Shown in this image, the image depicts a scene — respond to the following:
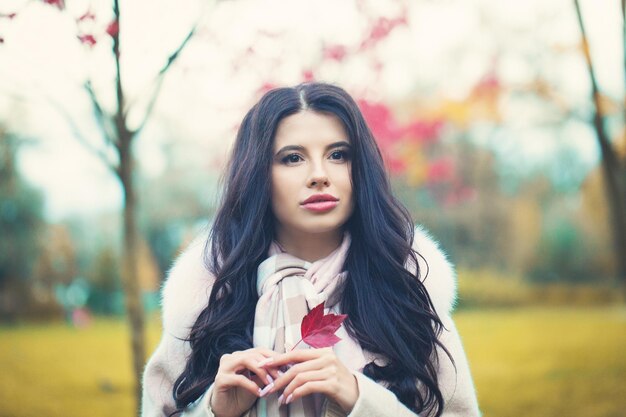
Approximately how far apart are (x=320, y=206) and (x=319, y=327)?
0.31m

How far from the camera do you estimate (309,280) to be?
1728 millimetres

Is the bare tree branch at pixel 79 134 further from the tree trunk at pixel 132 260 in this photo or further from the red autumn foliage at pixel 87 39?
the red autumn foliage at pixel 87 39

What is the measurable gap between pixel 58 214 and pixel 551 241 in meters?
8.59

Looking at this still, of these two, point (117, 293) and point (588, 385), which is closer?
point (588, 385)

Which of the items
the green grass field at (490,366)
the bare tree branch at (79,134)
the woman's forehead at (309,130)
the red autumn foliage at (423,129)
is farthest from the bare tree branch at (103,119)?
the red autumn foliage at (423,129)

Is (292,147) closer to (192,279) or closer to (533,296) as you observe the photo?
(192,279)

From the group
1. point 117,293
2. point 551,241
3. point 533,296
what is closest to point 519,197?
point 551,241

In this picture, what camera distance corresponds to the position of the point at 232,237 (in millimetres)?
1799

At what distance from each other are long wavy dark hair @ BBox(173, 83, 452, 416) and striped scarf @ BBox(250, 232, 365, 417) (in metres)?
0.03

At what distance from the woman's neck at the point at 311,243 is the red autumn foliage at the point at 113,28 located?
44.9 inches

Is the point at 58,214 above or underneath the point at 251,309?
underneath

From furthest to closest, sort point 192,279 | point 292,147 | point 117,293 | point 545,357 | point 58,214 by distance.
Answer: point 117,293, point 58,214, point 545,357, point 192,279, point 292,147

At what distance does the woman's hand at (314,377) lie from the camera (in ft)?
4.78

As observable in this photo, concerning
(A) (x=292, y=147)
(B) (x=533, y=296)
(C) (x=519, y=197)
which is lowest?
(B) (x=533, y=296)
